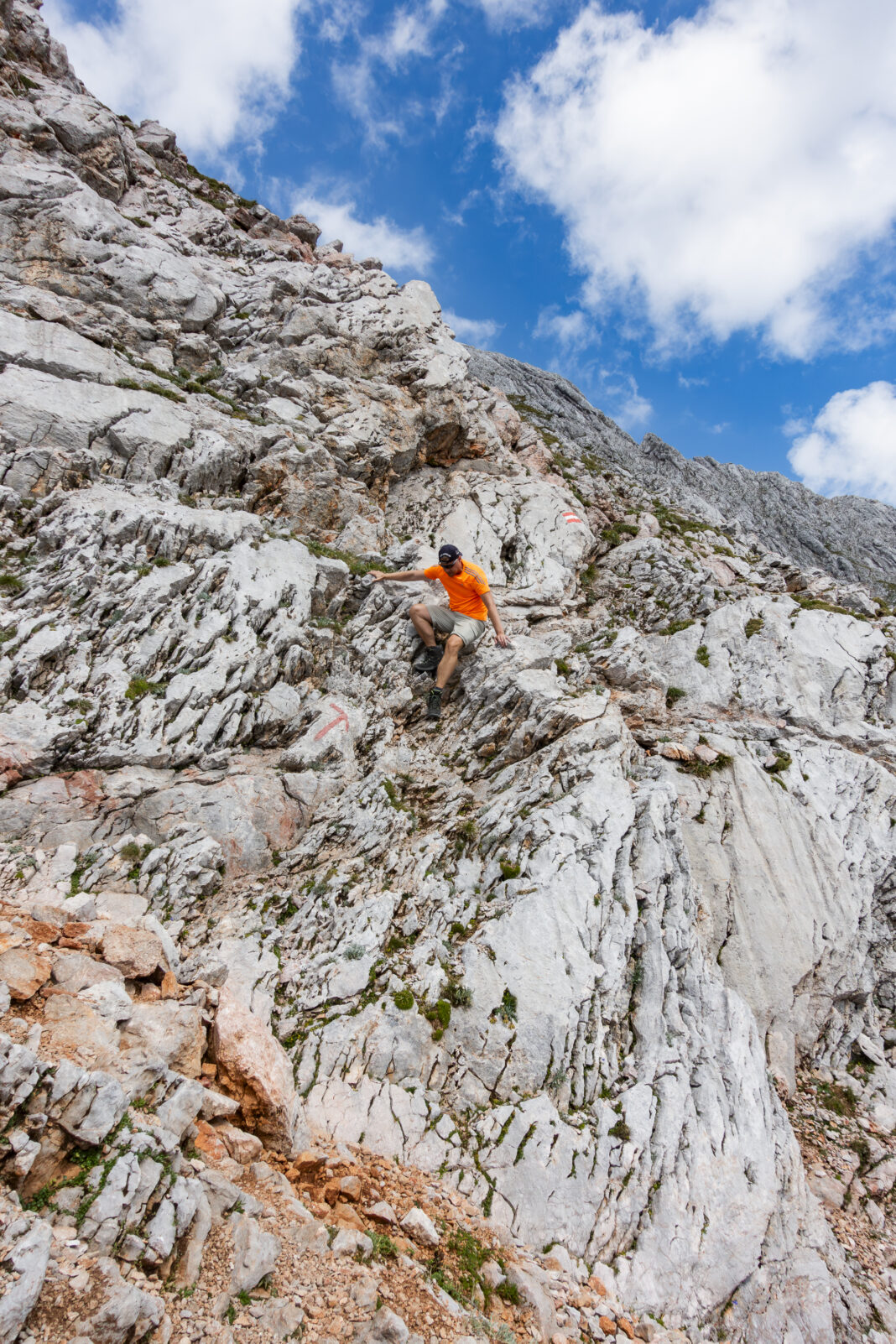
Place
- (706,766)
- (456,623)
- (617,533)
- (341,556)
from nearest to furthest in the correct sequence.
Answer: (706,766) < (456,623) < (341,556) < (617,533)

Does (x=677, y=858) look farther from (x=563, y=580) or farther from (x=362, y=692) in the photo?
(x=563, y=580)

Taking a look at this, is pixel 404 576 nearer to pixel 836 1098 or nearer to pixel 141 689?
pixel 141 689

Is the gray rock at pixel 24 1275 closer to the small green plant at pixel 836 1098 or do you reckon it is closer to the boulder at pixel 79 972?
the boulder at pixel 79 972

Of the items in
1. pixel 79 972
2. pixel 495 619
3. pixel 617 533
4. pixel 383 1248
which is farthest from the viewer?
pixel 617 533

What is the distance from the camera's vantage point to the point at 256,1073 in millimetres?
7562

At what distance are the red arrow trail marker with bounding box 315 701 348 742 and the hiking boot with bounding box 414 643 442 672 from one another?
104 inches

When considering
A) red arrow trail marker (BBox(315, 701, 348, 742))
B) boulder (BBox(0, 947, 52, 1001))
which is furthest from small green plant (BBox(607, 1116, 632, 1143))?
red arrow trail marker (BBox(315, 701, 348, 742))

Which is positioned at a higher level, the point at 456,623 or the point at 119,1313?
the point at 456,623

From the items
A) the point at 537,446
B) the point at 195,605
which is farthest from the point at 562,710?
the point at 537,446

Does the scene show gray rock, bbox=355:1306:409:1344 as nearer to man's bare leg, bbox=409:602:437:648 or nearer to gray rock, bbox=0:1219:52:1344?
gray rock, bbox=0:1219:52:1344

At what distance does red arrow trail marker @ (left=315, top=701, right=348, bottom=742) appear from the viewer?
14161 mm

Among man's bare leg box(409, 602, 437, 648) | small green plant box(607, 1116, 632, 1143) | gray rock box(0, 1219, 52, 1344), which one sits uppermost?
man's bare leg box(409, 602, 437, 648)

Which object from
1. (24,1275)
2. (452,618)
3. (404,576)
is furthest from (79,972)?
(404,576)

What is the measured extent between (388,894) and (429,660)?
720 cm
